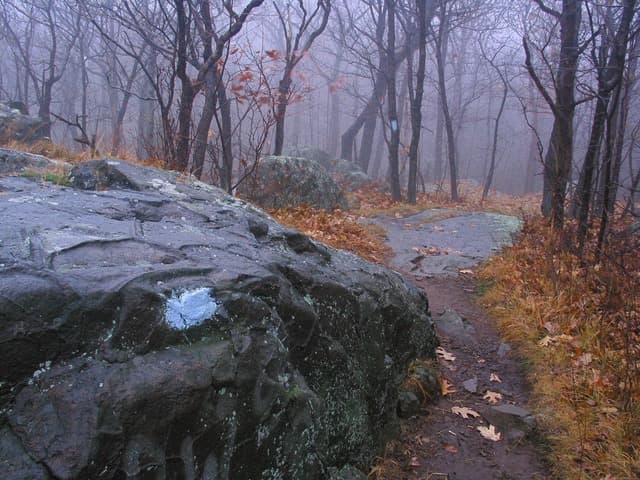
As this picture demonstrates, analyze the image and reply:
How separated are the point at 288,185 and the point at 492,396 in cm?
654

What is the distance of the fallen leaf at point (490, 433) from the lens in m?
3.16

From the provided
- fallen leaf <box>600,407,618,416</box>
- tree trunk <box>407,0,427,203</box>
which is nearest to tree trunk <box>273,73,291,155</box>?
tree trunk <box>407,0,427,203</box>

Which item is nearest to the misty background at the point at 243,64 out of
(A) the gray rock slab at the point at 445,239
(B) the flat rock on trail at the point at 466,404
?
(A) the gray rock slab at the point at 445,239

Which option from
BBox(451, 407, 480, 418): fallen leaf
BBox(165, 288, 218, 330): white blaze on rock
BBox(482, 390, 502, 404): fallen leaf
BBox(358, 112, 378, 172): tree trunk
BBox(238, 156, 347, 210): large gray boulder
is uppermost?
BBox(358, 112, 378, 172): tree trunk

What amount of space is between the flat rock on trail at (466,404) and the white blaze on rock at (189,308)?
1671 mm

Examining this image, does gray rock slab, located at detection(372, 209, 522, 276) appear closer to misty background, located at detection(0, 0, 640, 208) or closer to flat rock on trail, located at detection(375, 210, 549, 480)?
flat rock on trail, located at detection(375, 210, 549, 480)

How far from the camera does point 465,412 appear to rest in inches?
135

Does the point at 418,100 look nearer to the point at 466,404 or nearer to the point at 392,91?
the point at 392,91

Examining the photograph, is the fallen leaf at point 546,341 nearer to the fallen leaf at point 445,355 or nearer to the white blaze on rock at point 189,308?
the fallen leaf at point 445,355

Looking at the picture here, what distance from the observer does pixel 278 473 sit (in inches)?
77.3

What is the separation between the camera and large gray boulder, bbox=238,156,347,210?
29.3 ft

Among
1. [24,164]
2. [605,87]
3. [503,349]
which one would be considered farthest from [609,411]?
[24,164]

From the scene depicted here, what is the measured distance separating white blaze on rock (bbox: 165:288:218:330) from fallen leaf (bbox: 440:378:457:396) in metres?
2.42

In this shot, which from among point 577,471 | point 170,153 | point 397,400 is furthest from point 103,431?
point 170,153
